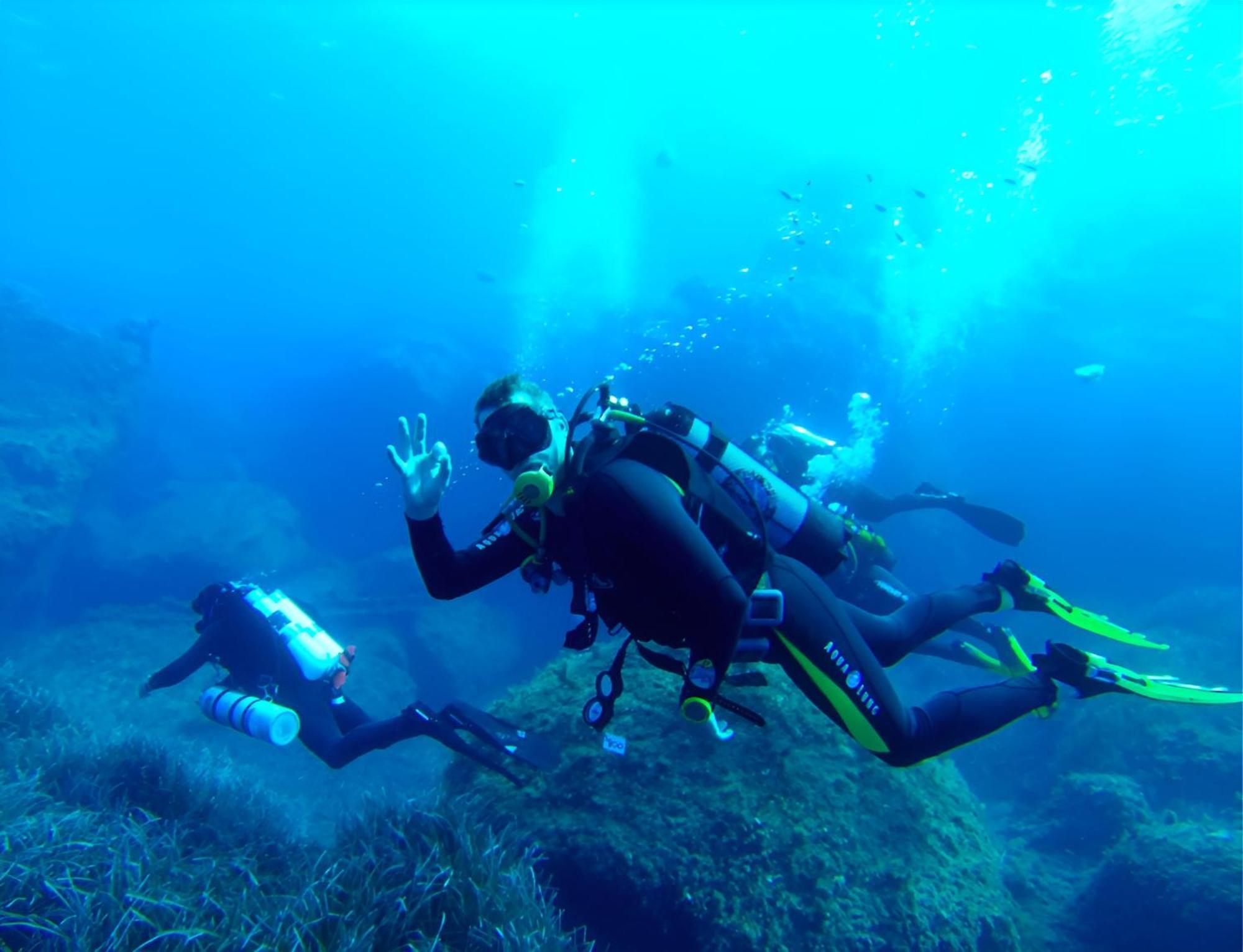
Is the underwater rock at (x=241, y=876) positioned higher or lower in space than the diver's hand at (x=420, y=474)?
lower

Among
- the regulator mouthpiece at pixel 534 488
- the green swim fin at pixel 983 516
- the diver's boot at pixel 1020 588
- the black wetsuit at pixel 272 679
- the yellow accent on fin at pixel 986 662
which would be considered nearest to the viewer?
the regulator mouthpiece at pixel 534 488

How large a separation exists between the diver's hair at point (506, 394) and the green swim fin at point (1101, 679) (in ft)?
10.6

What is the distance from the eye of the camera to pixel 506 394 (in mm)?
3207

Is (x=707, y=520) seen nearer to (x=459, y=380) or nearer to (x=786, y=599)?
(x=786, y=599)

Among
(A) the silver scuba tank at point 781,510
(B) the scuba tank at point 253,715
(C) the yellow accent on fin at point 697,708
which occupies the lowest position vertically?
(B) the scuba tank at point 253,715

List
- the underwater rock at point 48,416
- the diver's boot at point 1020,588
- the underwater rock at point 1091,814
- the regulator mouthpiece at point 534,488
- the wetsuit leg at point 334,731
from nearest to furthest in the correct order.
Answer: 1. the regulator mouthpiece at point 534,488
2. the diver's boot at point 1020,588
3. the wetsuit leg at point 334,731
4. the underwater rock at point 1091,814
5. the underwater rock at point 48,416

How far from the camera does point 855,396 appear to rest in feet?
83.2

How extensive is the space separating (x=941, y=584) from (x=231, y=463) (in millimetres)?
34087

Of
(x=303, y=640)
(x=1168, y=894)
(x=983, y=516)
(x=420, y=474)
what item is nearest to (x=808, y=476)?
(x=983, y=516)

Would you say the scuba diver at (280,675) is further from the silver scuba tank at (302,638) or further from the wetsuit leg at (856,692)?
the wetsuit leg at (856,692)

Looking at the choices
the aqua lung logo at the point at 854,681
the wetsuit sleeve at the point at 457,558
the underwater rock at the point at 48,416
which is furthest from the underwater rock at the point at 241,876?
the underwater rock at the point at 48,416

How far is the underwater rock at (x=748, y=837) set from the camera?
4.66 m

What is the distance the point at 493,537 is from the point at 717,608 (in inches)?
60.7

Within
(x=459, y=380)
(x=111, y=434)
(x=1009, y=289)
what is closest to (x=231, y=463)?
(x=111, y=434)
